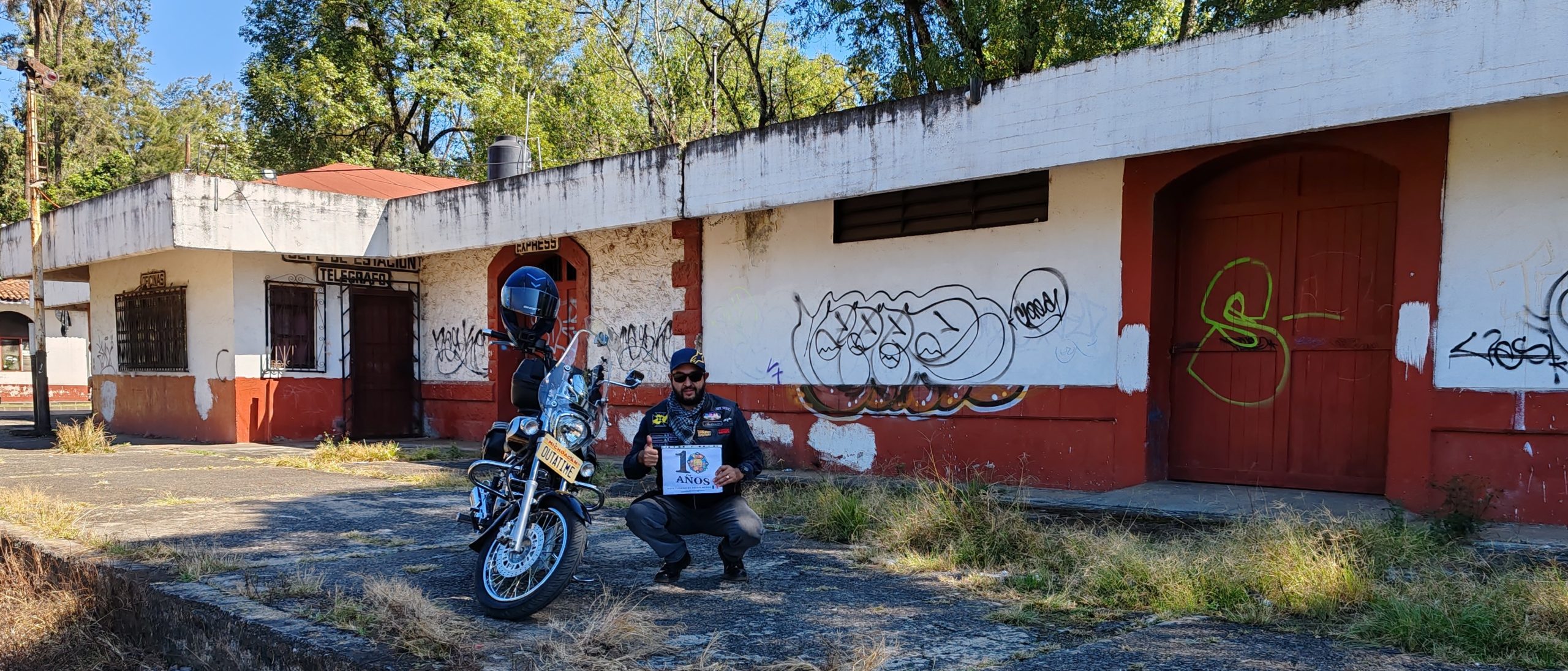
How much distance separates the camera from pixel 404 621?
12.5 ft

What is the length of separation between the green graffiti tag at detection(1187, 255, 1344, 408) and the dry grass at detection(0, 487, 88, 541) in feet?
25.8

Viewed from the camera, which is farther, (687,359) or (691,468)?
(687,359)

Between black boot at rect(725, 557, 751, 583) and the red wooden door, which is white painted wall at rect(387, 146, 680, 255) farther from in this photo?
black boot at rect(725, 557, 751, 583)

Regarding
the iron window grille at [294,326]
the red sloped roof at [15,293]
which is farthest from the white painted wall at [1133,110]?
the red sloped roof at [15,293]

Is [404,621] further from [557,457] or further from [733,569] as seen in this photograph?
[733,569]

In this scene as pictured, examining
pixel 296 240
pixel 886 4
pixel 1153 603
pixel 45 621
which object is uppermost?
pixel 886 4

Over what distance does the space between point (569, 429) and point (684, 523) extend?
84cm

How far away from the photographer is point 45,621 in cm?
489

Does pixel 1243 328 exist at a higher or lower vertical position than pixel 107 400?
higher

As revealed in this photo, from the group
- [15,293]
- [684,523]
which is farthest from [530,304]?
[15,293]

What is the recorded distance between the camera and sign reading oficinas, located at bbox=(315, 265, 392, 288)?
44.8 feet

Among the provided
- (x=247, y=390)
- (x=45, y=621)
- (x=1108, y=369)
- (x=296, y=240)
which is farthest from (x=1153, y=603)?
(x=247, y=390)

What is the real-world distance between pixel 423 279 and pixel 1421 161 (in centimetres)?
1262

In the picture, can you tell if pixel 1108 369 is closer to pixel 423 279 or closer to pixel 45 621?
pixel 45 621
